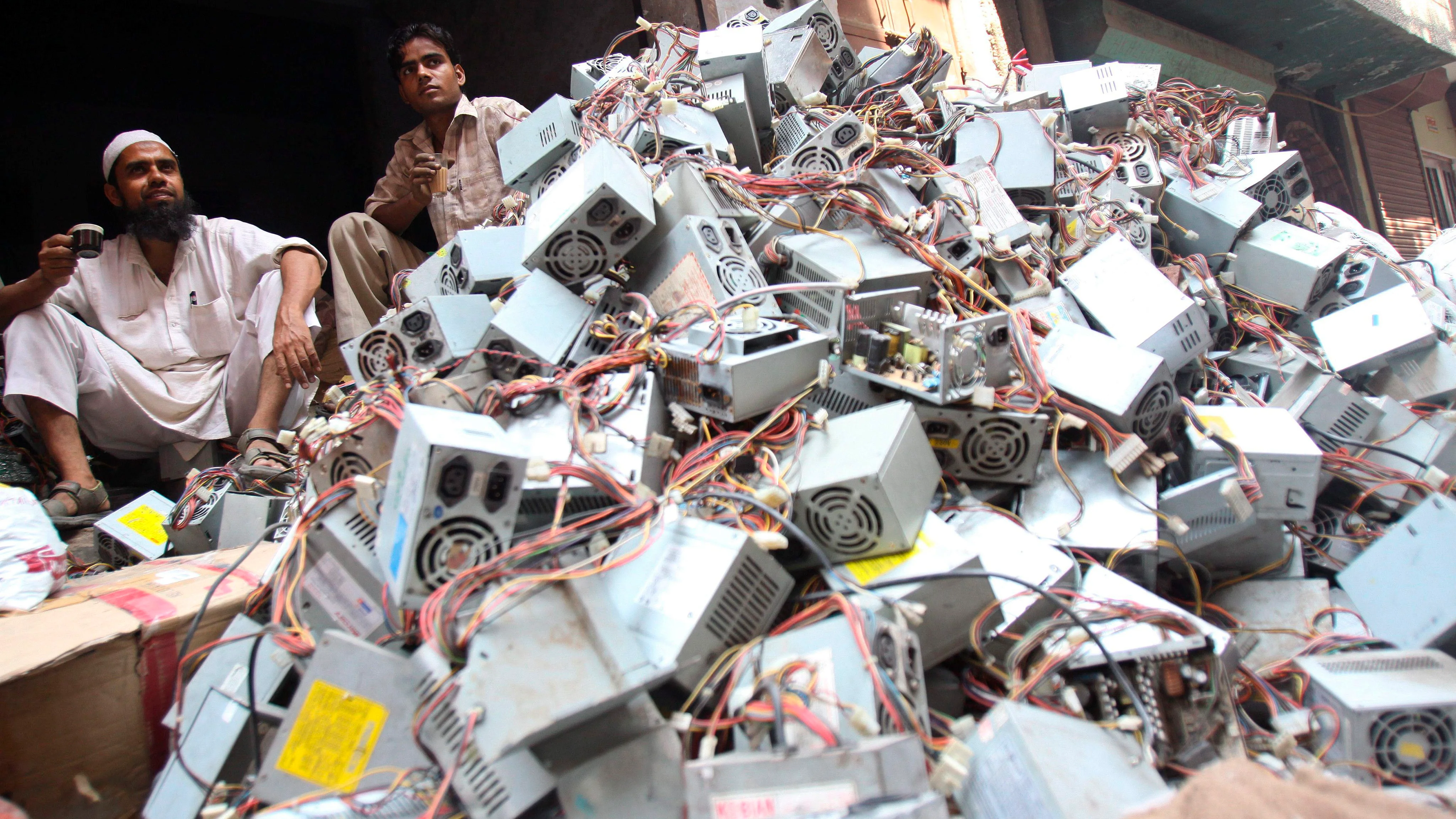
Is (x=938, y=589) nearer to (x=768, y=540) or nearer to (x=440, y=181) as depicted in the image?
(x=768, y=540)

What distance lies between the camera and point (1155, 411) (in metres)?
2.23

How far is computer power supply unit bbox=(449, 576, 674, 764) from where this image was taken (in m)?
1.21

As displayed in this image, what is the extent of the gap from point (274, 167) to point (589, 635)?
8.62 m

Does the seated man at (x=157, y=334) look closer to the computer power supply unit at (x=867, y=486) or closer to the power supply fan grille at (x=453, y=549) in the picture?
the power supply fan grille at (x=453, y=549)

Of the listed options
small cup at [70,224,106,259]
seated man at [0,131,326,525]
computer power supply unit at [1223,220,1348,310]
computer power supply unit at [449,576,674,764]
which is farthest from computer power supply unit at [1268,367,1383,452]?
small cup at [70,224,106,259]

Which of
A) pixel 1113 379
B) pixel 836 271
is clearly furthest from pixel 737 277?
pixel 1113 379

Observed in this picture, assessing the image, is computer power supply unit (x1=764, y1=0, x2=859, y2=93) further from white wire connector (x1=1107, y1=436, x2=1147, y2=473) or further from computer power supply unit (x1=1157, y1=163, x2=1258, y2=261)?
white wire connector (x1=1107, y1=436, x2=1147, y2=473)

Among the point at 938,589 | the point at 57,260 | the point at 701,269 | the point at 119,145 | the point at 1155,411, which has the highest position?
the point at 119,145

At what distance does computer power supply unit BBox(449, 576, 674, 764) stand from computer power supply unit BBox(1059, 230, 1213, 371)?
2.05m

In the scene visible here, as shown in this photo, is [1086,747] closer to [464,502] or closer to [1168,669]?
[1168,669]

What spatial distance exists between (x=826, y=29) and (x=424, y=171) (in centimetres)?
251

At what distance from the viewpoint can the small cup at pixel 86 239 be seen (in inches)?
131

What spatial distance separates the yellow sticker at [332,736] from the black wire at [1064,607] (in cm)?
93

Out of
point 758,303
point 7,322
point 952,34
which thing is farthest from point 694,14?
point 7,322
